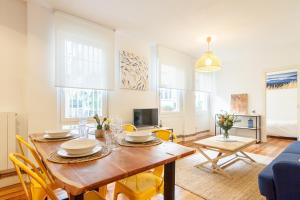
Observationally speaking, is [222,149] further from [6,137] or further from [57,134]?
[6,137]

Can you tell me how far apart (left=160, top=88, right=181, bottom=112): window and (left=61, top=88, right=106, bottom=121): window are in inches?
74.0

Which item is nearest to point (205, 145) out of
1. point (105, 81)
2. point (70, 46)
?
point (105, 81)

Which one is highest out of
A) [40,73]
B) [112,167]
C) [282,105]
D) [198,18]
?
[198,18]

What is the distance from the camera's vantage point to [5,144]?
7.88 feet

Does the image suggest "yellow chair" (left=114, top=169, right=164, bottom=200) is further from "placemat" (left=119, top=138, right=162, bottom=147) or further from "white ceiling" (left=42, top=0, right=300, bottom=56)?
"white ceiling" (left=42, top=0, right=300, bottom=56)

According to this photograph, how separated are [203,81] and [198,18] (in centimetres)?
330

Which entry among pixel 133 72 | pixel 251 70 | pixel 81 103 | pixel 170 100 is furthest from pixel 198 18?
pixel 251 70

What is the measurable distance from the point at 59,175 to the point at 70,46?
2.63 meters

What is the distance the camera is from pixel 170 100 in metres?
5.20

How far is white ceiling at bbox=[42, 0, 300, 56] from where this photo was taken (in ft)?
8.89

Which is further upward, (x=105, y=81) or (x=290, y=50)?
(x=290, y=50)

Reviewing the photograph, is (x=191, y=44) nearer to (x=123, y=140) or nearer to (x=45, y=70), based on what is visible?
(x=45, y=70)

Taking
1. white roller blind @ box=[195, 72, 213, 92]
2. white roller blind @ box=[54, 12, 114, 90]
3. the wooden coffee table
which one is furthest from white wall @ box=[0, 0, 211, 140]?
white roller blind @ box=[195, 72, 213, 92]

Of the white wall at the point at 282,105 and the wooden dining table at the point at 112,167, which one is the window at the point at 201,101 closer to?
the white wall at the point at 282,105
